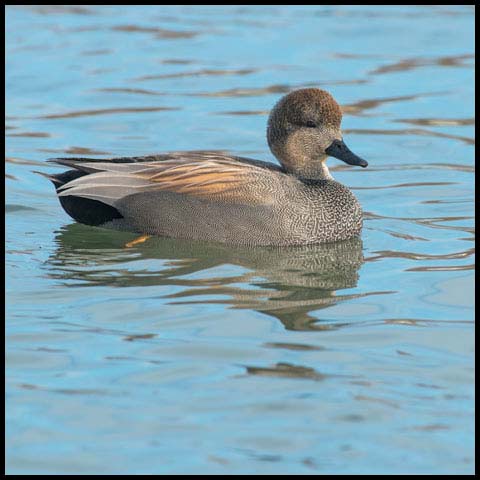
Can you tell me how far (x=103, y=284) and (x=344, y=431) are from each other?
2.77 meters

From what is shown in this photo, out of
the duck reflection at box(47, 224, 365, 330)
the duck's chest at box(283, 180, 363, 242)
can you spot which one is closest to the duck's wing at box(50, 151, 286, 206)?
the duck's chest at box(283, 180, 363, 242)

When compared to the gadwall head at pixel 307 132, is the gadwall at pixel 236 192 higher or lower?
lower

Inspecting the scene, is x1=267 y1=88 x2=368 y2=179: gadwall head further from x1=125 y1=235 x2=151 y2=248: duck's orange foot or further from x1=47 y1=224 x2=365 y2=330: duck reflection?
x1=125 y1=235 x2=151 y2=248: duck's orange foot

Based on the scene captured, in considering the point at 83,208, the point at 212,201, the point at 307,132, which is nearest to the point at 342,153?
the point at 307,132

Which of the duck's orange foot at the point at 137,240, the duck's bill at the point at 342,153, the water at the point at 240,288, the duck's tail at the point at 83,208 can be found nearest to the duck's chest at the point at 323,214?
the water at the point at 240,288

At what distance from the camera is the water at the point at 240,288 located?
22.1 feet

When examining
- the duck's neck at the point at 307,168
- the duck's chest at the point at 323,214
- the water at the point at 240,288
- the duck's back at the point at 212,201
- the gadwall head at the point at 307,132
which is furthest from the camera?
the duck's neck at the point at 307,168

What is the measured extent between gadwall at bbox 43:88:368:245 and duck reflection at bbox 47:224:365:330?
0.36 feet

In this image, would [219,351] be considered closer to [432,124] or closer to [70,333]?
[70,333]

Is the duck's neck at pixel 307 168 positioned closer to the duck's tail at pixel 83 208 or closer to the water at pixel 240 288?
the water at pixel 240 288

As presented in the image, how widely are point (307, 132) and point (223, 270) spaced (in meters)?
1.41

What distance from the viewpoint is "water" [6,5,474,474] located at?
6.75 meters

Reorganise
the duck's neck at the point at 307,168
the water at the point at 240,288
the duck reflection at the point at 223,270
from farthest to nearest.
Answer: the duck's neck at the point at 307,168 < the duck reflection at the point at 223,270 < the water at the point at 240,288

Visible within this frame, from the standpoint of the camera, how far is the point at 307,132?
10.4 m
